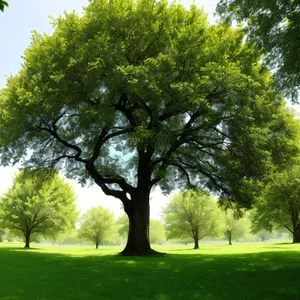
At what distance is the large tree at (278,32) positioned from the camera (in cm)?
1130

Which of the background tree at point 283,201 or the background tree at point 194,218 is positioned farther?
the background tree at point 194,218

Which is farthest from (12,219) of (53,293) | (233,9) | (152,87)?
(233,9)

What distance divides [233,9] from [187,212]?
41.4 m

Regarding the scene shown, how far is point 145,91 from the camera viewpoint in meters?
18.9

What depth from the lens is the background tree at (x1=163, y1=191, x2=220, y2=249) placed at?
49.9 metres

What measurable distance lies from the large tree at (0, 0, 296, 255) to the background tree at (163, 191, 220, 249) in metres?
24.2

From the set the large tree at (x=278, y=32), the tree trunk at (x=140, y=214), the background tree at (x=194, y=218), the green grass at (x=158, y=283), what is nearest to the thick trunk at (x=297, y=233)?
the background tree at (x=194, y=218)

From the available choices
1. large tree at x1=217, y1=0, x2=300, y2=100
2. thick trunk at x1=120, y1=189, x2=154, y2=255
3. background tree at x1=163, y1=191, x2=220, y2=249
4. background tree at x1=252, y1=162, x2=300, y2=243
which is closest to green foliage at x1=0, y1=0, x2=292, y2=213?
thick trunk at x1=120, y1=189, x2=154, y2=255

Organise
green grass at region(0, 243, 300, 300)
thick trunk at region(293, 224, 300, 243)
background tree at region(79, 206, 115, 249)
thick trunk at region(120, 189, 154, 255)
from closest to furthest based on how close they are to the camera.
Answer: green grass at region(0, 243, 300, 300), thick trunk at region(120, 189, 154, 255), thick trunk at region(293, 224, 300, 243), background tree at region(79, 206, 115, 249)

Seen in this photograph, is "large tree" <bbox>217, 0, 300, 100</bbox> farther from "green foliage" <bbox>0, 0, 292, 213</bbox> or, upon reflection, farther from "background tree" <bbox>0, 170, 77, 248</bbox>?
"background tree" <bbox>0, 170, 77, 248</bbox>

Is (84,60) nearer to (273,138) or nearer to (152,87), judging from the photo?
(152,87)

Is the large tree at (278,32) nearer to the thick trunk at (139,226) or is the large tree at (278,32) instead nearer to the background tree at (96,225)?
the thick trunk at (139,226)

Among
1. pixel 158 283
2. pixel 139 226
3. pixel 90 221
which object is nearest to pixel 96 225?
pixel 90 221

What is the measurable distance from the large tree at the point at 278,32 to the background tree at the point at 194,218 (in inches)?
1502
